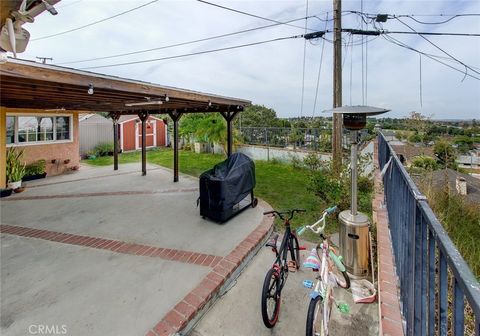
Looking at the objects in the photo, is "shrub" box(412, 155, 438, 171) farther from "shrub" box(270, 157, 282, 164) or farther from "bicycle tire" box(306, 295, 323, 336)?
"shrub" box(270, 157, 282, 164)

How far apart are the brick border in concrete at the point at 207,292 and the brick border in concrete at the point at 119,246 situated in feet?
0.75

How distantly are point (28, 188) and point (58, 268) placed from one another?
6.58 m

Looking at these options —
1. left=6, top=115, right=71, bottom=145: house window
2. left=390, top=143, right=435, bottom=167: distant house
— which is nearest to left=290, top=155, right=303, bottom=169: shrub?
left=390, top=143, right=435, bottom=167: distant house

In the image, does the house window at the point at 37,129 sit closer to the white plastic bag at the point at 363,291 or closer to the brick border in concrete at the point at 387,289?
the white plastic bag at the point at 363,291

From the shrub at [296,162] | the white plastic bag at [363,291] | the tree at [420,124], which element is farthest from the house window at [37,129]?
the tree at [420,124]

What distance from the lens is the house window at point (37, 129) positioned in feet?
31.0

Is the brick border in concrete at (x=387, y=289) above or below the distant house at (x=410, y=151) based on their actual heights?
below

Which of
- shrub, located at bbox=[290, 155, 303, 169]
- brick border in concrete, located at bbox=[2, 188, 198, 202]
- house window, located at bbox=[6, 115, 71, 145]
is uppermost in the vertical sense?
house window, located at bbox=[6, 115, 71, 145]

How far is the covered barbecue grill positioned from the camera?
5004 millimetres

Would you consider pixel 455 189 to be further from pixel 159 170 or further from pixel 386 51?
pixel 159 170

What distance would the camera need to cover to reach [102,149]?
16.9 meters

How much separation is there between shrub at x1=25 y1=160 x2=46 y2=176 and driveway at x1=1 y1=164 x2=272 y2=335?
119 inches

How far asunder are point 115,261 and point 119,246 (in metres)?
0.49

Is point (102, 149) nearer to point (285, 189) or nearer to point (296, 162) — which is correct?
point (296, 162)
